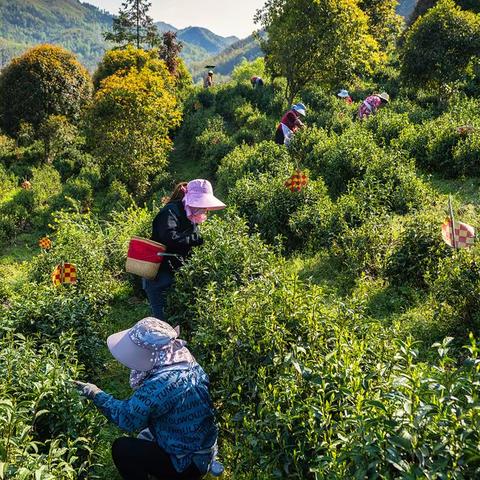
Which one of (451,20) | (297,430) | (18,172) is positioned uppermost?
(451,20)

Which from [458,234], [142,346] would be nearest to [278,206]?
[458,234]

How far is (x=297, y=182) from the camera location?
682 cm

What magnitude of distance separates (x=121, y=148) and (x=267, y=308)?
1064cm

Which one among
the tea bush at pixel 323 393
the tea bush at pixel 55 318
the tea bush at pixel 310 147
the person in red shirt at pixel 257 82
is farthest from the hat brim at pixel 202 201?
the person in red shirt at pixel 257 82

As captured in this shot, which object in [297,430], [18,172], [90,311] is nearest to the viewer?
[297,430]

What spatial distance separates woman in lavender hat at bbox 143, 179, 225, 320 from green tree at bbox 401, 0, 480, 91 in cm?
971

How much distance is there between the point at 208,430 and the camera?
296cm

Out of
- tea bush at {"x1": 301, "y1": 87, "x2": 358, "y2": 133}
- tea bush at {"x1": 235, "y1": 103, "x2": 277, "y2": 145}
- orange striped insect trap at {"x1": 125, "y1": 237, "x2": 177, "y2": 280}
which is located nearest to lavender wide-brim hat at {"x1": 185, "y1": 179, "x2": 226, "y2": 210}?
→ orange striped insect trap at {"x1": 125, "y1": 237, "x2": 177, "y2": 280}

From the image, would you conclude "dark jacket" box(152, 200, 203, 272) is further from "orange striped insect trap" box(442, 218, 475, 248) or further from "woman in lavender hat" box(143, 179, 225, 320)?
"orange striped insect trap" box(442, 218, 475, 248)

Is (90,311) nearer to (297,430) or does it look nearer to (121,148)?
(297,430)

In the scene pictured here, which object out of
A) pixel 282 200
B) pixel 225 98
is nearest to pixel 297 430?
pixel 282 200

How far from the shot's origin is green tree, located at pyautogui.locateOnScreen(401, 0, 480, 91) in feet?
38.0

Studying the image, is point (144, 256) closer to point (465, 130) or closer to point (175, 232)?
point (175, 232)

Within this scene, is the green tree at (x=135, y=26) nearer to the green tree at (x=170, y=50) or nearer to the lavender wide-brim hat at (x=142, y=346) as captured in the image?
the green tree at (x=170, y=50)
